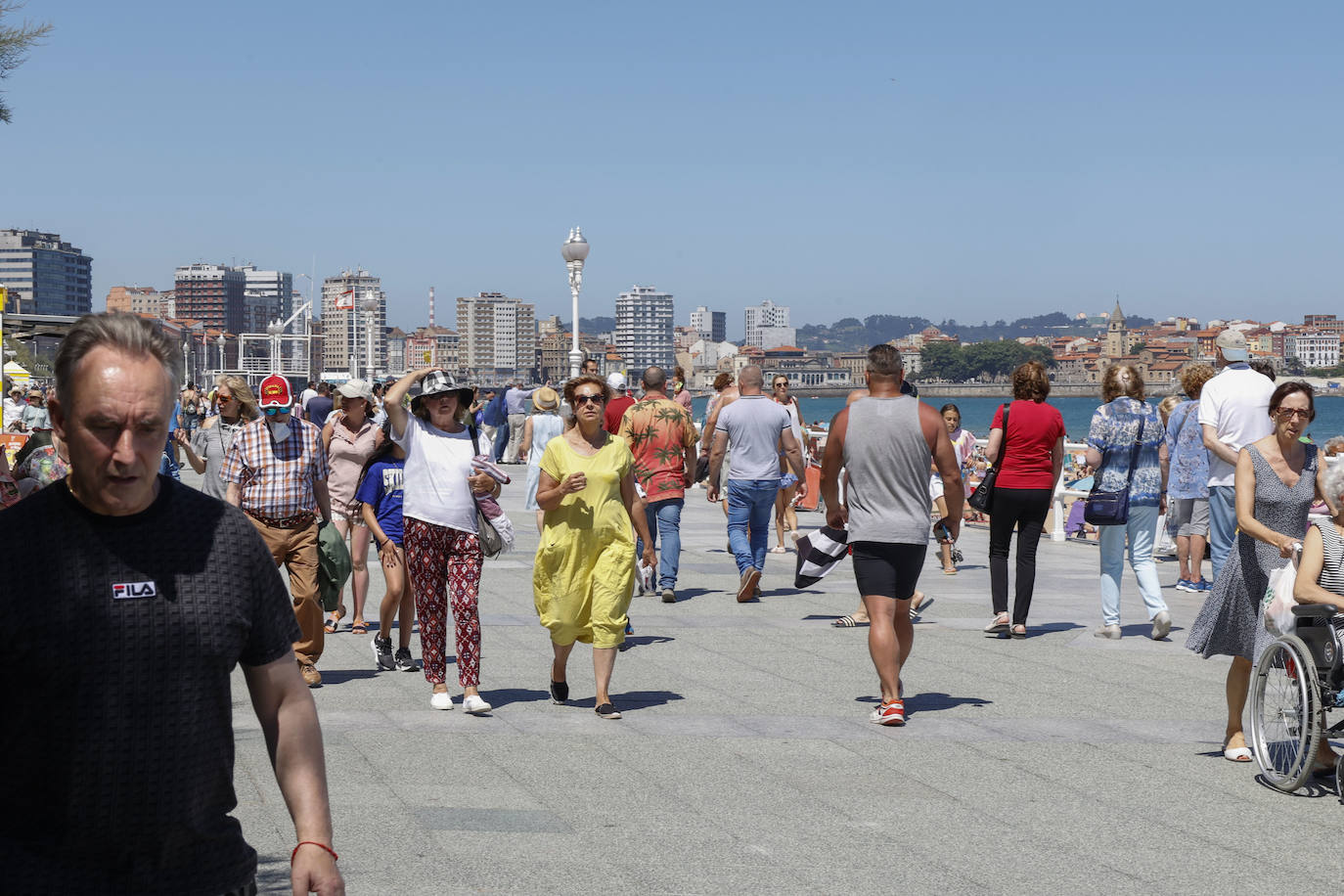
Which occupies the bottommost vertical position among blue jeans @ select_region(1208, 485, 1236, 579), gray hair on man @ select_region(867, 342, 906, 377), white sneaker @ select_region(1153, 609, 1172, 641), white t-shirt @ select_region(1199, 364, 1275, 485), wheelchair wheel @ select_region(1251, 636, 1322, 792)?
white sneaker @ select_region(1153, 609, 1172, 641)

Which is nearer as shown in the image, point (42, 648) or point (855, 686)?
point (42, 648)

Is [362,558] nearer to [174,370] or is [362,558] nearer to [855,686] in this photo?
[855,686]

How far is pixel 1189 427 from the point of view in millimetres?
12602

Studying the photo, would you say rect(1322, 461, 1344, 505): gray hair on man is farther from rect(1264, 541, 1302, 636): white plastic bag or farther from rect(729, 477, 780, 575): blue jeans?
rect(729, 477, 780, 575): blue jeans

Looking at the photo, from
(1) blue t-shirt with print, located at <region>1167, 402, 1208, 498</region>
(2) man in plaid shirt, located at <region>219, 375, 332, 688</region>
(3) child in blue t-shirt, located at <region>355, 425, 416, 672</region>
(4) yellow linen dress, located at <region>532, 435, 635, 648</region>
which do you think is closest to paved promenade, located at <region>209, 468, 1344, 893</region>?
(3) child in blue t-shirt, located at <region>355, 425, 416, 672</region>

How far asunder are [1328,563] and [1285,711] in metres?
0.65

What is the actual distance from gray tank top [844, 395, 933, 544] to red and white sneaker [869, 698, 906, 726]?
77 centimetres

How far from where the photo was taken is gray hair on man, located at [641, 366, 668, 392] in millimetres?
11547

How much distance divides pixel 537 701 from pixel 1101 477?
4.44 metres

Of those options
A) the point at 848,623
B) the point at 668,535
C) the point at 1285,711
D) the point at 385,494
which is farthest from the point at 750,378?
the point at 1285,711

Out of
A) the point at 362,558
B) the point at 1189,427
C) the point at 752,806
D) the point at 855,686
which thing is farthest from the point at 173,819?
the point at 1189,427

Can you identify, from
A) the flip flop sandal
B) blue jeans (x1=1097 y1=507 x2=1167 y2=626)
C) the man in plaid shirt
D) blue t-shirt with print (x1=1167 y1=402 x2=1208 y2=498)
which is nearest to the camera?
the man in plaid shirt

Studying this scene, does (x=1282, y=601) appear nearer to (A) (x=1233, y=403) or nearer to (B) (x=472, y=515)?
(B) (x=472, y=515)

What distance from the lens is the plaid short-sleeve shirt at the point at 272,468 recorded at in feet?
26.6
